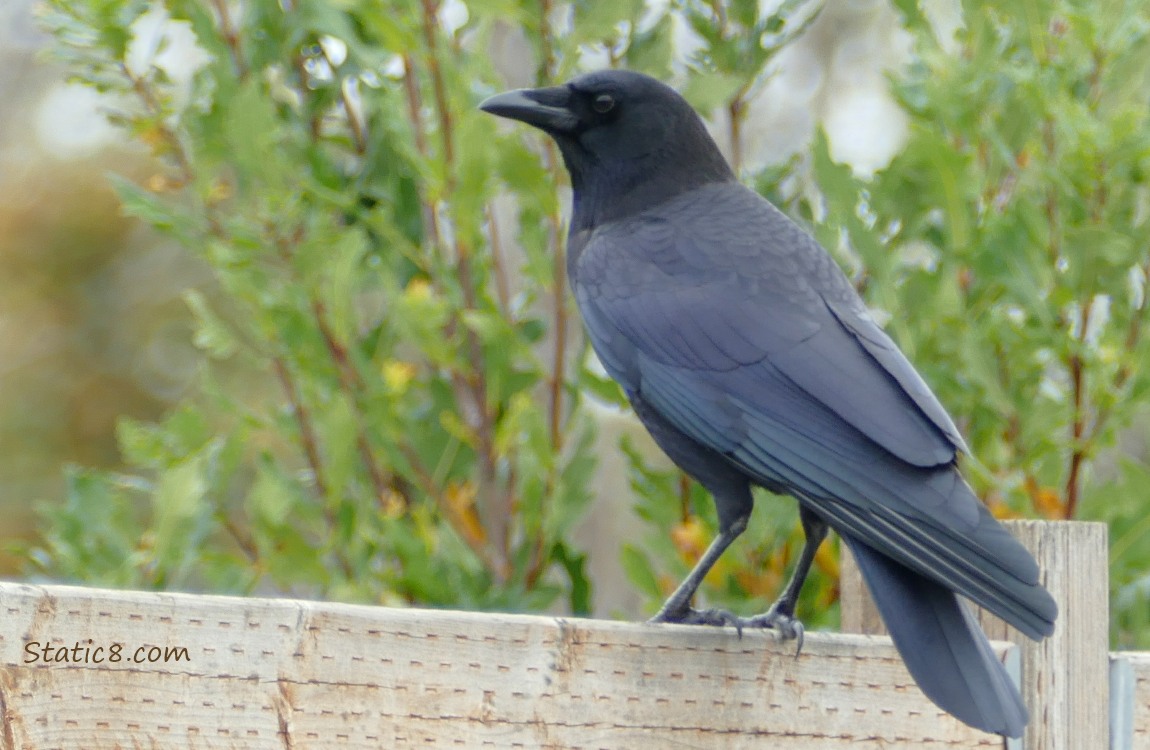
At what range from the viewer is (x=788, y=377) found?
2523 mm

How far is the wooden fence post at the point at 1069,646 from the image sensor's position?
1.89m

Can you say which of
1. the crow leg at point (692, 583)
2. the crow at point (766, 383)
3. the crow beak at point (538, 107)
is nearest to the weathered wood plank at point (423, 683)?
the crow at point (766, 383)

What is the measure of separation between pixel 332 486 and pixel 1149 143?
1712mm

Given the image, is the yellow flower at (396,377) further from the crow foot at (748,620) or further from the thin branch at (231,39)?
the crow foot at (748,620)

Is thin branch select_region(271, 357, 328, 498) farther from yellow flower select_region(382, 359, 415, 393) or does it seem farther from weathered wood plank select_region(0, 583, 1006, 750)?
weathered wood plank select_region(0, 583, 1006, 750)

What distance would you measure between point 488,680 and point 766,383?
1.05m

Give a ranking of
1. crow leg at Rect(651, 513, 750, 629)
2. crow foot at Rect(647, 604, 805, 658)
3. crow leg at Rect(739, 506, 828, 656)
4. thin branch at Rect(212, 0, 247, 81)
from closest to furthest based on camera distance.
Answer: crow foot at Rect(647, 604, 805, 658)
crow leg at Rect(739, 506, 828, 656)
crow leg at Rect(651, 513, 750, 629)
thin branch at Rect(212, 0, 247, 81)

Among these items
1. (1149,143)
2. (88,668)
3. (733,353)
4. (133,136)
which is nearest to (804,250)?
(733,353)

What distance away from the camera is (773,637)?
1.95 m

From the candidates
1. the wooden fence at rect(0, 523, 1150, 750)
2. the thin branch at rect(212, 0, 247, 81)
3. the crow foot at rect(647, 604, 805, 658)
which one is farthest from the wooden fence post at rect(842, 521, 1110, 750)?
the thin branch at rect(212, 0, 247, 81)

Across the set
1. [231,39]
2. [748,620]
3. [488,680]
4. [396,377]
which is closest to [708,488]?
[748,620]

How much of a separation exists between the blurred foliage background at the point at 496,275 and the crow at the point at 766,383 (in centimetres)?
14

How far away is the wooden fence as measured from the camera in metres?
1.44

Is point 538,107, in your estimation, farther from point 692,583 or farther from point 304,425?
point 692,583
